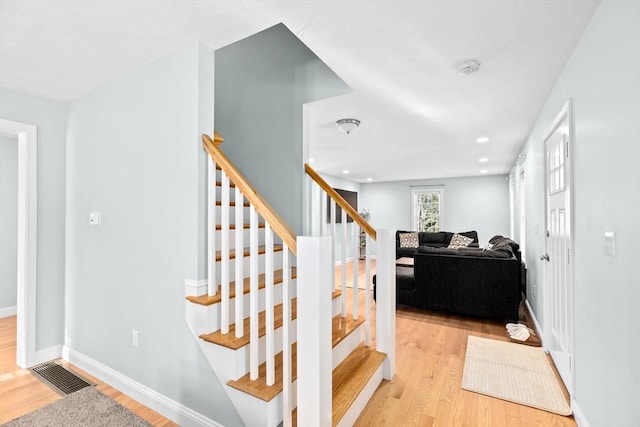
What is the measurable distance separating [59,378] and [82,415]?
712mm

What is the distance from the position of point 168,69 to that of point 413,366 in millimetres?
2844

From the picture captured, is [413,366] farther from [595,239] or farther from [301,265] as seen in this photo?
[301,265]

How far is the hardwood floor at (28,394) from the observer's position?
1960 mm

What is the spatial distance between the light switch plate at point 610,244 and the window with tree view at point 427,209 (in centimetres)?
737

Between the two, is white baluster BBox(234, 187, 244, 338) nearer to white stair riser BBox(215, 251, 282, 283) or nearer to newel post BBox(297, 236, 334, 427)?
white stair riser BBox(215, 251, 282, 283)

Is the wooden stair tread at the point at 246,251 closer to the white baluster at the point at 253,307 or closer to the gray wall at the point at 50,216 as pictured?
the white baluster at the point at 253,307

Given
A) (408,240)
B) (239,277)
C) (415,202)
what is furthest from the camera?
(415,202)

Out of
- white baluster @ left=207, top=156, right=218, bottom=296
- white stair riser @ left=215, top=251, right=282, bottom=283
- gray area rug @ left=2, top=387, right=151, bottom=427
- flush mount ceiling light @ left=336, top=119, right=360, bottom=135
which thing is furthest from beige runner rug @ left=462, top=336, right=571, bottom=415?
flush mount ceiling light @ left=336, top=119, right=360, bottom=135

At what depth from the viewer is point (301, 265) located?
4.53 ft

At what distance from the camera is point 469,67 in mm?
2111

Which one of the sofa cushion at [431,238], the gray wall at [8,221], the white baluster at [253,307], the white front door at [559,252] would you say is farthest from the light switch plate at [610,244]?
the sofa cushion at [431,238]

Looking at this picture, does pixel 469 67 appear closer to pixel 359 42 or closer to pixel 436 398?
pixel 359 42

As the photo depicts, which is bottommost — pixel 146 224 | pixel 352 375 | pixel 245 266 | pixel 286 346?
pixel 352 375

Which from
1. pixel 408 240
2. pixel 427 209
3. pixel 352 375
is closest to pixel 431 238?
pixel 408 240
